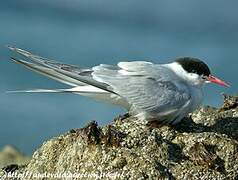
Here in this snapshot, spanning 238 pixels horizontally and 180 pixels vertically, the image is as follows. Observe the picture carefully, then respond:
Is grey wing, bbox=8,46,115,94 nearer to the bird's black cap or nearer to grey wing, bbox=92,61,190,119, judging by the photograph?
grey wing, bbox=92,61,190,119

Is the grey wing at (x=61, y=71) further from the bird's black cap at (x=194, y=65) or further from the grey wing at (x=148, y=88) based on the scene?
the bird's black cap at (x=194, y=65)

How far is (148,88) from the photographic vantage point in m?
8.74

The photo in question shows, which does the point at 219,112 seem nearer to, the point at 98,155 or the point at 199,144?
the point at 199,144

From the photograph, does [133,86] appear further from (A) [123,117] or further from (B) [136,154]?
(B) [136,154]

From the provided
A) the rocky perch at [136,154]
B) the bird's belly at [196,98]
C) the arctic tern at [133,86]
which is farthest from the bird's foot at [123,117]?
the bird's belly at [196,98]

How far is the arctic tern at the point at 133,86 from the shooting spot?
8594 millimetres

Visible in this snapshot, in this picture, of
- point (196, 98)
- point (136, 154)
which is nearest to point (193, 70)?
point (196, 98)

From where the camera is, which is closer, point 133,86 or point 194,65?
point 133,86

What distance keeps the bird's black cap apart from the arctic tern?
0.76ft

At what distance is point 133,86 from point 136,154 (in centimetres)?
203

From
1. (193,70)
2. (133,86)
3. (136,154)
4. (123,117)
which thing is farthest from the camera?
(193,70)

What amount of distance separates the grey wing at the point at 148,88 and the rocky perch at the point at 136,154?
0.78 metres

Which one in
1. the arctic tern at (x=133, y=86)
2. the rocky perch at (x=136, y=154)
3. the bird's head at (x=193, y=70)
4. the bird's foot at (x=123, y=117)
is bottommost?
the rocky perch at (x=136, y=154)

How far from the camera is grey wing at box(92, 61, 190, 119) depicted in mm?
8641
